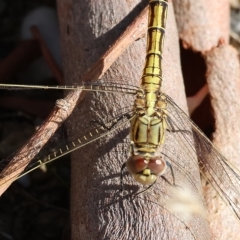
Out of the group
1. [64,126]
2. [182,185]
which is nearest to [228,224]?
[182,185]

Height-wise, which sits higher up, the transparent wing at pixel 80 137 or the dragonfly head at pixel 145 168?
the transparent wing at pixel 80 137

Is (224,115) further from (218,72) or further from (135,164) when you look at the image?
(135,164)

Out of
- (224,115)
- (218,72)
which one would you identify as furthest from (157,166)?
(218,72)

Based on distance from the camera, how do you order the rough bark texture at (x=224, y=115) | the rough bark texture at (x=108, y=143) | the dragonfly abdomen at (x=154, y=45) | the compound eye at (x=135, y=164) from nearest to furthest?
1. the rough bark texture at (x=108, y=143)
2. the compound eye at (x=135, y=164)
3. the rough bark texture at (x=224, y=115)
4. the dragonfly abdomen at (x=154, y=45)

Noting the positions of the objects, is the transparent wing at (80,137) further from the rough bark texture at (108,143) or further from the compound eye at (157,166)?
the compound eye at (157,166)

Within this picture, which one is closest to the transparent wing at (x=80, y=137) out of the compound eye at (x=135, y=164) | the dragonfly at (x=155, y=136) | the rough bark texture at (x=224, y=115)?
the dragonfly at (x=155, y=136)

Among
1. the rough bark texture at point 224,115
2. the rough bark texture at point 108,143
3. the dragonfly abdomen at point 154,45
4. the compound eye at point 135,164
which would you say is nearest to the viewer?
the rough bark texture at point 108,143

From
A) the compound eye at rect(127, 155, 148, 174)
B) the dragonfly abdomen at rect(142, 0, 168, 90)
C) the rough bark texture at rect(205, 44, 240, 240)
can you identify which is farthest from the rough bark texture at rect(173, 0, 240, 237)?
the compound eye at rect(127, 155, 148, 174)
